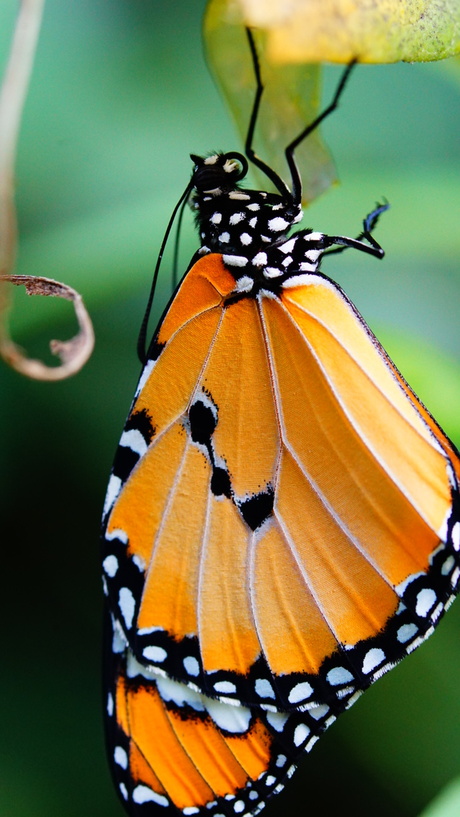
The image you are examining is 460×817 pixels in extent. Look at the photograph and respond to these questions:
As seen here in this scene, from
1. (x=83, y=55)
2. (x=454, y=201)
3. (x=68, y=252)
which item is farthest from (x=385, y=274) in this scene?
(x=83, y=55)

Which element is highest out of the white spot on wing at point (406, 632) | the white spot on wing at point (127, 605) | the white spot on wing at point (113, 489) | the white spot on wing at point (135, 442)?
the white spot on wing at point (135, 442)

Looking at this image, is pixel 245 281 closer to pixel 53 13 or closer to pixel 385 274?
pixel 385 274

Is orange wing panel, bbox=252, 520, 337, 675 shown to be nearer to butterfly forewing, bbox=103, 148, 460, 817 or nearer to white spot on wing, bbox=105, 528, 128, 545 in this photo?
butterfly forewing, bbox=103, 148, 460, 817

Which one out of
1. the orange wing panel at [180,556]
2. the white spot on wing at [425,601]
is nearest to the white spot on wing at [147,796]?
the orange wing panel at [180,556]

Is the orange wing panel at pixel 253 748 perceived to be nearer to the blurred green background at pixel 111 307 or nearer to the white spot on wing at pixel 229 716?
the white spot on wing at pixel 229 716

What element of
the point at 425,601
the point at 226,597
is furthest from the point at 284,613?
the point at 425,601

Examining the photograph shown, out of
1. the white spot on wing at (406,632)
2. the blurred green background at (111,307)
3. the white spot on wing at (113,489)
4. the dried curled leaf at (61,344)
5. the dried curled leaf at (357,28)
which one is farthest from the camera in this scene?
the blurred green background at (111,307)

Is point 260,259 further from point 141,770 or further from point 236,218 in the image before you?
point 141,770

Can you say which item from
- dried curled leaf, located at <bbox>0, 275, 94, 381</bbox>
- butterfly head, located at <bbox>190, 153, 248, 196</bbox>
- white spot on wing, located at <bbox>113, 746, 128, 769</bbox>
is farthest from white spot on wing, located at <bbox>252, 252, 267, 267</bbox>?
white spot on wing, located at <bbox>113, 746, 128, 769</bbox>
